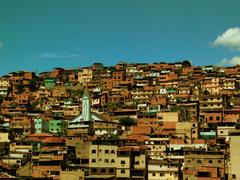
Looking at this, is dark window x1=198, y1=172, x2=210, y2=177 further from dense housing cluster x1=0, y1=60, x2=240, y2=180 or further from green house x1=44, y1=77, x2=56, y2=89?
green house x1=44, y1=77, x2=56, y2=89

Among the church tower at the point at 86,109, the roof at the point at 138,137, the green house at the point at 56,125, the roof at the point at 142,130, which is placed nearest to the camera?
the roof at the point at 138,137

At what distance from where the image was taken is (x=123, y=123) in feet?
206

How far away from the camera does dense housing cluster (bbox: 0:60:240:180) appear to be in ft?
138

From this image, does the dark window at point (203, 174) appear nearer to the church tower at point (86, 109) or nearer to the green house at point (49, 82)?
the church tower at point (86, 109)

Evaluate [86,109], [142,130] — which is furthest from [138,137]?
[86,109]

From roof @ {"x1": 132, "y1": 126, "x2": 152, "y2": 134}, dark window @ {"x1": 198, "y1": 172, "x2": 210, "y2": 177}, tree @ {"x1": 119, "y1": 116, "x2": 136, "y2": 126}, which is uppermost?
tree @ {"x1": 119, "y1": 116, "x2": 136, "y2": 126}

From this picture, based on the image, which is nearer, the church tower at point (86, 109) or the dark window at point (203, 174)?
the dark window at point (203, 174)

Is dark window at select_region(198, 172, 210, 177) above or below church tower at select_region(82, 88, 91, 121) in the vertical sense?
below

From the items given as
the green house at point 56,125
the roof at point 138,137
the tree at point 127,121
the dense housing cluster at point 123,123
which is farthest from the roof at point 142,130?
the green house at point 56,125

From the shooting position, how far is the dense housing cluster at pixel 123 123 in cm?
4219

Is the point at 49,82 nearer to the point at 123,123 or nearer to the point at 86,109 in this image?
the point at 86,109

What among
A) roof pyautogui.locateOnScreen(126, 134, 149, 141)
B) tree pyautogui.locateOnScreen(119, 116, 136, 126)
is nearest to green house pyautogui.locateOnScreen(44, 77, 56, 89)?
tree pyautogui.locateOnScreen(119, 116, 136, 126)

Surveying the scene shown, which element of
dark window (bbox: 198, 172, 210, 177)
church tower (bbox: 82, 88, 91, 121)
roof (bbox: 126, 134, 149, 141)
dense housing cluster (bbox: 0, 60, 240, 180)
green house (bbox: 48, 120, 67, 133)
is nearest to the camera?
dark window (bbox: 198, 172, 210, 177)

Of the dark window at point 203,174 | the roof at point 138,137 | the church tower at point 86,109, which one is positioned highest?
the church tower at point 86,109
